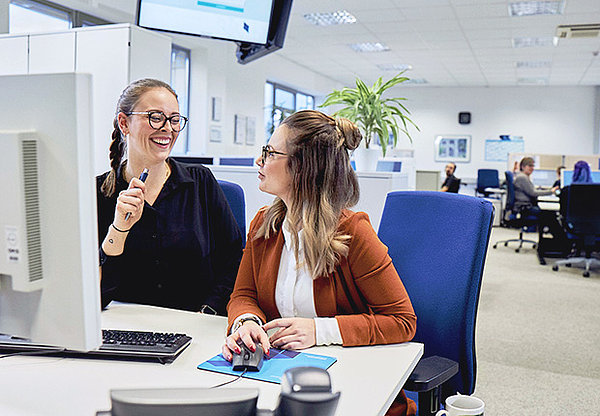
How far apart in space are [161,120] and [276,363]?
84cm

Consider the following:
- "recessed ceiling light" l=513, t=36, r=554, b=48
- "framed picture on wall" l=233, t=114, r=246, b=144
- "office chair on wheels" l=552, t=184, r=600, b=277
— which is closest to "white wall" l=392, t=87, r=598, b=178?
"recessed ceiling light" l=513, t=36, r=554, b=48

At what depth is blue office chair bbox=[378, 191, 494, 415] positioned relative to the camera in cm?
133

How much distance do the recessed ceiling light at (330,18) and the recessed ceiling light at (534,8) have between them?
5.73 ft

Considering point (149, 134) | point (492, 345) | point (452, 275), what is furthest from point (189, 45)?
point (452, 275)

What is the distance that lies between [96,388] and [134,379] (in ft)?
0.22

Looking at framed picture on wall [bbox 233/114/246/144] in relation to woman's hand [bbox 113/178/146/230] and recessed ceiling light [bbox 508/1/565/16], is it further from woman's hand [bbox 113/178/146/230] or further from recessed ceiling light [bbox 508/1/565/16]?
woman's hand [bbox 113/178/146/230]

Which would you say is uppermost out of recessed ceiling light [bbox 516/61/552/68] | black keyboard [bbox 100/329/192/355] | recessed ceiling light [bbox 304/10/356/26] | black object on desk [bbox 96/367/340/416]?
recessed ceiling light [bbox 304/10/356/26]

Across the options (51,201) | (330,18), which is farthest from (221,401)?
(330,18)

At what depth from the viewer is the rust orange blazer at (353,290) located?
45.7 inches

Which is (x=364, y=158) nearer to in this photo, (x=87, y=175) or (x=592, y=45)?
(x=87, y=175)

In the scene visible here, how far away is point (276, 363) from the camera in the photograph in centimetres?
103

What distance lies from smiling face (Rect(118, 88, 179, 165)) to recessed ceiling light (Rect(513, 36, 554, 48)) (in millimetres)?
6679

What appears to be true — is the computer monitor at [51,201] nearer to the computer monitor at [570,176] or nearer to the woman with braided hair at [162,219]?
the woman with braided hair at [162,219]

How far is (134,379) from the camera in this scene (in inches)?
37.2
